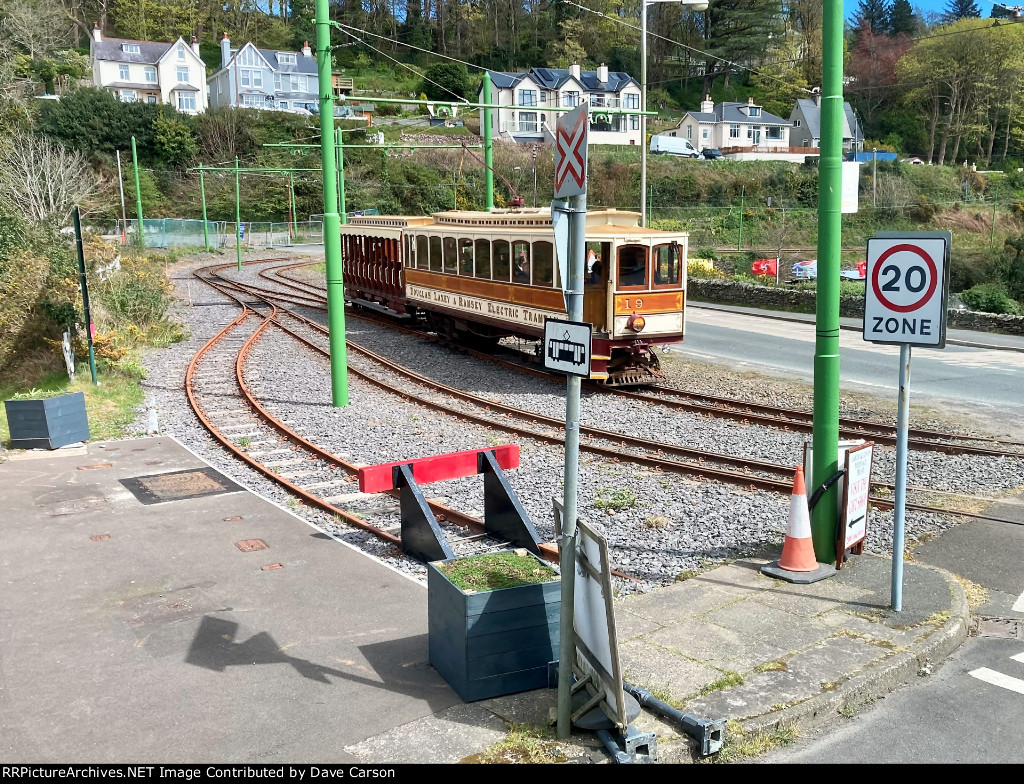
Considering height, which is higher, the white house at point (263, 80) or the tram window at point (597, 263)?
the white house at point (263, 80)

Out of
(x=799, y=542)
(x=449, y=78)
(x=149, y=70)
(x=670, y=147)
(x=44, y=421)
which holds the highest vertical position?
(x=149, y=70)

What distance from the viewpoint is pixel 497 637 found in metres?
5.07

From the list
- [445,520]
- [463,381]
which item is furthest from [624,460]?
[463,381]

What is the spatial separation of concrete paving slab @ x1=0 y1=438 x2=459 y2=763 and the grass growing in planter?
2.03ft

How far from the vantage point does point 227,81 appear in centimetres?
8412

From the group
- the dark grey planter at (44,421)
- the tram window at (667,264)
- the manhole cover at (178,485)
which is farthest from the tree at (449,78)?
the manhole cover at (178,485)

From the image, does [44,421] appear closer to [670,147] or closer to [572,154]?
[572,154]

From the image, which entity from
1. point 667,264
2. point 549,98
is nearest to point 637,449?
point 667,264

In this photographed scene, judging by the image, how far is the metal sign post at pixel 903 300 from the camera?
595 centimetres

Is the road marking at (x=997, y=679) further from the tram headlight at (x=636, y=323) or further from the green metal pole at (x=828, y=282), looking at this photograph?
the tram headlight at (x=636, y=323)

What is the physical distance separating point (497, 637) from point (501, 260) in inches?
514

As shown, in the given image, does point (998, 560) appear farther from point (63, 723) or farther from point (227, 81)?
point (227, 81)

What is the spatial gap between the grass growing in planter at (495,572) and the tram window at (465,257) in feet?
44.6
